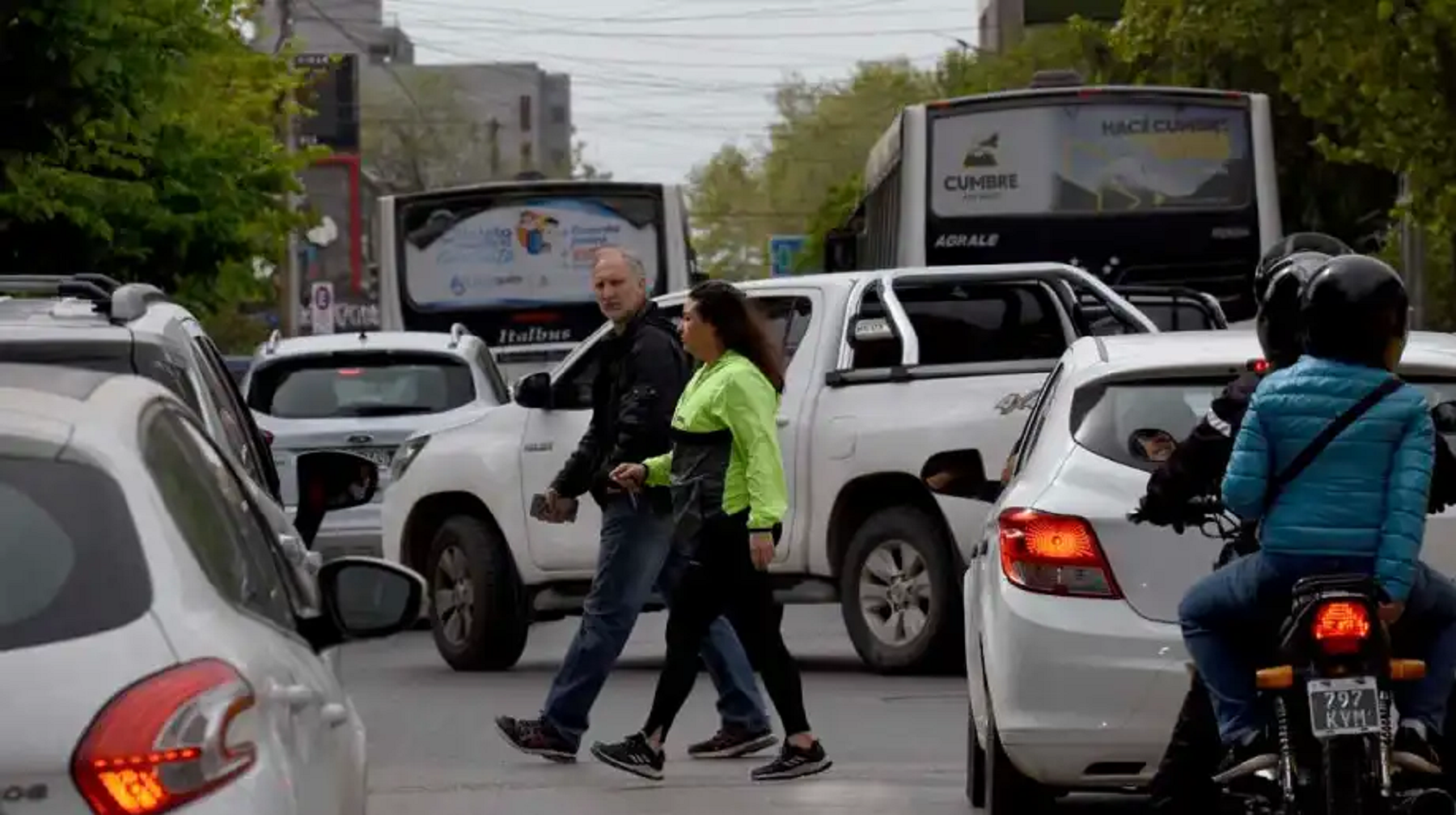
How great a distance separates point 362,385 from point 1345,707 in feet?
41.8

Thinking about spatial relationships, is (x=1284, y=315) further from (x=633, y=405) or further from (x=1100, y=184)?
(x=1100, y=184)

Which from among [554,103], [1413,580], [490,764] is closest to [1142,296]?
[490,764]

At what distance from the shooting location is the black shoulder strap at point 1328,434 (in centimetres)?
711

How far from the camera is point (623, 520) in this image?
454 inches

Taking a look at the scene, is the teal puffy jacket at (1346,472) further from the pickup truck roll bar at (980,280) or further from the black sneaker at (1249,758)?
the pickup truck roll bar at (980,280)

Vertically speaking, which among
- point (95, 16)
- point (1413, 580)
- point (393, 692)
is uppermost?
point (95, 16)

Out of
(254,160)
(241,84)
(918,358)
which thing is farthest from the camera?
(241,84)

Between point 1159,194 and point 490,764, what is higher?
point 1159,194

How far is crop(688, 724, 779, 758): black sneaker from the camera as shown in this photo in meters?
12.0

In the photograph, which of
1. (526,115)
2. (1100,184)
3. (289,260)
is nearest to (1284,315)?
(1100,184)

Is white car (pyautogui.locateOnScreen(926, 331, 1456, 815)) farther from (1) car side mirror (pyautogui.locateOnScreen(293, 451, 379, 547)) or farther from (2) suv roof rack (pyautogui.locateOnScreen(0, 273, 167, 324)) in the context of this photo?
(1) car side mirror (pyautogui.locateOnScreen(293, 451, 379, 547))

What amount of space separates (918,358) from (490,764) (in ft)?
15.5

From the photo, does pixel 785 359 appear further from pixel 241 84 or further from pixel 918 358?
pixel 241 84

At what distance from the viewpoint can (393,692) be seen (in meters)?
15.0
